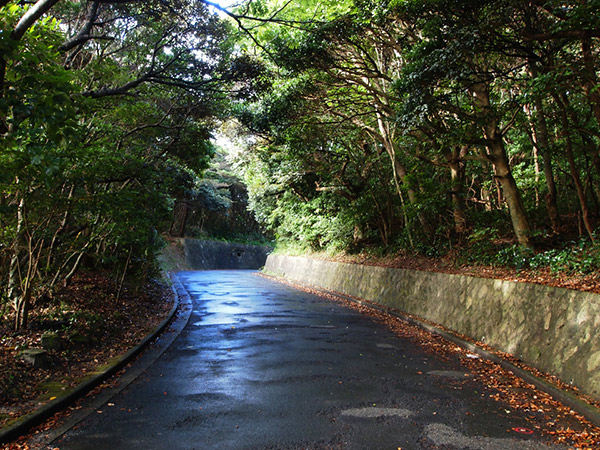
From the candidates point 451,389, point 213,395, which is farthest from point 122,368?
point 451,389

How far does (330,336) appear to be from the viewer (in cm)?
818

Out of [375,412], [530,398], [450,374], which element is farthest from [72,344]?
[530,398]

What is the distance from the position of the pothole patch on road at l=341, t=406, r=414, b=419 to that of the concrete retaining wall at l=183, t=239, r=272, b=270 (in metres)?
31.8

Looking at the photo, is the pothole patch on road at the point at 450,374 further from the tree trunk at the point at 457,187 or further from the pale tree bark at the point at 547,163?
the tree trunk at the point at 457,187

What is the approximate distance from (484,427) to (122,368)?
4.80 metres

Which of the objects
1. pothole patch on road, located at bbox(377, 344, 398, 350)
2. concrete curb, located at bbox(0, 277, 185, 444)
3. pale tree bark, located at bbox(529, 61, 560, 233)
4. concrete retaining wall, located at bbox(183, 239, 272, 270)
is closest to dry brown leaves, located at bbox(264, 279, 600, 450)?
pothole patch on road, located at bbox(377, 344, 398, 350)

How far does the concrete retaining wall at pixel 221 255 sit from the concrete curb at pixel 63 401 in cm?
2911

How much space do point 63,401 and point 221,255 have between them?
1427 inches

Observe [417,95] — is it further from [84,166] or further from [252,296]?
[252,296]

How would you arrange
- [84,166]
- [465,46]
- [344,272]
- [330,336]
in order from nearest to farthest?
[84,166] < [465,46] < [330,336] < [344,272]

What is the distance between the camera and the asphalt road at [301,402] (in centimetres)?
368

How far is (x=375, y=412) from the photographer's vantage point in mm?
4273

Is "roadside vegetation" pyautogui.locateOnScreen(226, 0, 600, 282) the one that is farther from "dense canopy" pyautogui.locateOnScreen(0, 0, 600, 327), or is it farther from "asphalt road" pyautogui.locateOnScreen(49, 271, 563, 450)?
"asphalt road" pyautogui.locateOnScreen(49, 271, 563, 450)

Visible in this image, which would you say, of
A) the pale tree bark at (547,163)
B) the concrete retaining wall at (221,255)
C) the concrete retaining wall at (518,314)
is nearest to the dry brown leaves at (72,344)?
the concrete retaining wall at (518,314)
